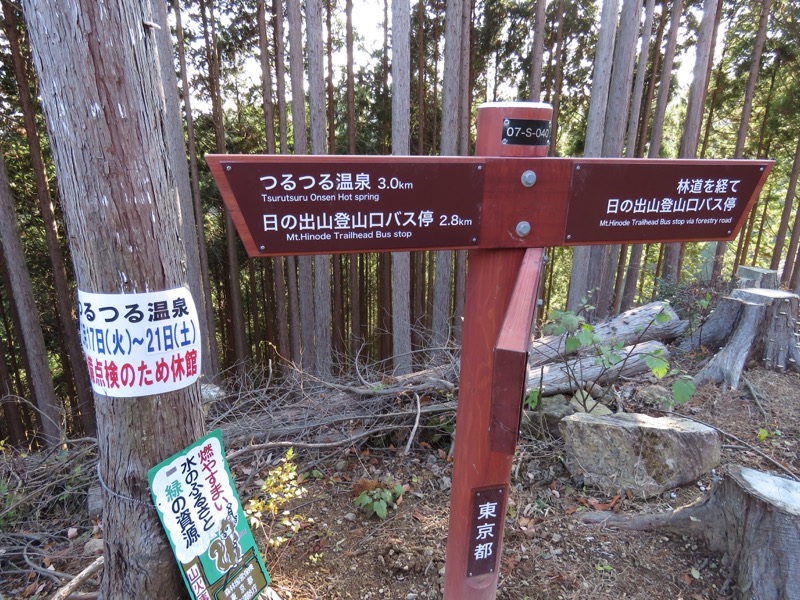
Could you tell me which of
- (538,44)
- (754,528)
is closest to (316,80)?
(538,44)

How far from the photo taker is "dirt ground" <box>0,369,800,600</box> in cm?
221

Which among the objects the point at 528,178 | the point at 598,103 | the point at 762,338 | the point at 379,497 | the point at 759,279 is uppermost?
the point at 598,103

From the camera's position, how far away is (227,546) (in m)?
1.84

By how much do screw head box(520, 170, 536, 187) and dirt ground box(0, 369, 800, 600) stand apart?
1945 mm

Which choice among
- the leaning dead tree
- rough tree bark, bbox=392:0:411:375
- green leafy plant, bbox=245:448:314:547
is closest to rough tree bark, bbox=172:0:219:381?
rough tree bark, bbox=392:0:411:375

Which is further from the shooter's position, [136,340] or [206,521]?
[206,521]

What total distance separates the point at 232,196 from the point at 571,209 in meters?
1.08

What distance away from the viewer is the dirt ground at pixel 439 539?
7.25ft

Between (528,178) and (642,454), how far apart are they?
2225 millimetres

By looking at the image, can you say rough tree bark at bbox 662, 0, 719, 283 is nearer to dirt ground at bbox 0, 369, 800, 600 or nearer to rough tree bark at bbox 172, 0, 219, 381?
dirt ground at bbox 0, 369, 800, 600

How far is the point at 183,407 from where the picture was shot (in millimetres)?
1637

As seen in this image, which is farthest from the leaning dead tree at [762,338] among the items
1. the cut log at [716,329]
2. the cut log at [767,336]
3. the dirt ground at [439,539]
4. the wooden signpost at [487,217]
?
the wooden signpost at [487,217]

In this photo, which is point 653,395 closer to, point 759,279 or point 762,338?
point 762,338

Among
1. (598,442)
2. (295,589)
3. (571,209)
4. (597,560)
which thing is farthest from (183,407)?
(598,442)
